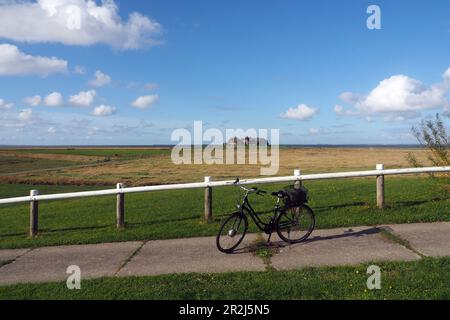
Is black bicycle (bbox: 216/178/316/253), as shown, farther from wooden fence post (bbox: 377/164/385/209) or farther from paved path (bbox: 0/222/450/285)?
wooden fence post (bbox: 377/164/385/209)

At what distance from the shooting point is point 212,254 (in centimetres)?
679

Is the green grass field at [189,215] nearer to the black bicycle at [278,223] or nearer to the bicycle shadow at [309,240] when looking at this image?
the bicycle shadow at [309,240]

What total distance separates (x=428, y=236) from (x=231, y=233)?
352 cm

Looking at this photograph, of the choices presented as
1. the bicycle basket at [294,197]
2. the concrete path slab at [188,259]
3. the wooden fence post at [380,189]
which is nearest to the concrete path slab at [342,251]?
the concrete path slab at [188,259]

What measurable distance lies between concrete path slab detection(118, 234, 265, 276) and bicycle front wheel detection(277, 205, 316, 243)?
0.64 meters

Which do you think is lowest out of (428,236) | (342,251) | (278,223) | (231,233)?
(342,251)

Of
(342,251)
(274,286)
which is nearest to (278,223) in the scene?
(342,251)

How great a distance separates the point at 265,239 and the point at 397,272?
2.68m

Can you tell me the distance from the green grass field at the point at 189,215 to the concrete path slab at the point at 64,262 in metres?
0.53

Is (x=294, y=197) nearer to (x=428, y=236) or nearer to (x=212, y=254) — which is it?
(x=212, y=254)

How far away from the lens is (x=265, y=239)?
7590 millimetres

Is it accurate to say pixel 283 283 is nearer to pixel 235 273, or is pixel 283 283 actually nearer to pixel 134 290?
pixel 235 273

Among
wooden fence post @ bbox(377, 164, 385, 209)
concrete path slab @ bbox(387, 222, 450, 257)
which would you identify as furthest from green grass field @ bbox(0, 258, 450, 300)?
wooden fence post @ bbox(377, 164, 385, 209)
